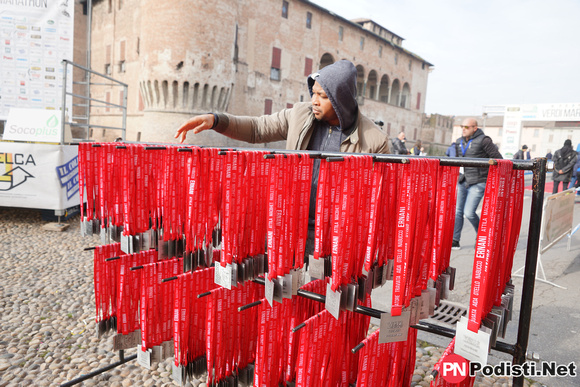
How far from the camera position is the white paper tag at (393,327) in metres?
1.48

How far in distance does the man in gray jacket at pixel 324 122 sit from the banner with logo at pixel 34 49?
26.5ft

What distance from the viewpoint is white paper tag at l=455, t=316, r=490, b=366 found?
1.35m

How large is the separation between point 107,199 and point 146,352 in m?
0.88

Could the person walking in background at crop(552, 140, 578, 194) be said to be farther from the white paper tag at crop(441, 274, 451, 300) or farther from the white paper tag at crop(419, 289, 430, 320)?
the white paper tag at crop(419, 289, 430, 320)

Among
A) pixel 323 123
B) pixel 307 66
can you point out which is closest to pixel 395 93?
pixel 307 66

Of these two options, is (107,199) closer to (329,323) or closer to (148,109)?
(329,323)

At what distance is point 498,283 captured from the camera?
1.55 m

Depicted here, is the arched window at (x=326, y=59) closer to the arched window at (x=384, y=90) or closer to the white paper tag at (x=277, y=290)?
the arched window at (x=384, y=90)

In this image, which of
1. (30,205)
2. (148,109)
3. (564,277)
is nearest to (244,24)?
(148,109)

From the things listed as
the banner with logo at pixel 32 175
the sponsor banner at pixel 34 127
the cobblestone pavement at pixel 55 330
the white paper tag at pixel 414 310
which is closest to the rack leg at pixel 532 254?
the white paper tag at pixel 414 310

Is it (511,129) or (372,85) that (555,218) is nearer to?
(511,129)

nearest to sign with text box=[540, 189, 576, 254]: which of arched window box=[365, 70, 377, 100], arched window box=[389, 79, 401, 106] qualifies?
arched window box=[365, 70, 377, 100]

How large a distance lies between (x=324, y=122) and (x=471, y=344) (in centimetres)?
144

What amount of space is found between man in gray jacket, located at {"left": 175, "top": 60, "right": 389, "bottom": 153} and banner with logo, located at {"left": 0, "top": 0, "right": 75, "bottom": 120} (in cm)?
807
